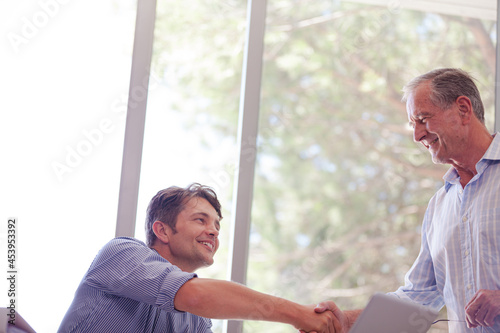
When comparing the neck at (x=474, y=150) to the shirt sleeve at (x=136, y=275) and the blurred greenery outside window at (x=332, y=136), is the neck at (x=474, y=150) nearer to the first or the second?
the shirt sleeve at (x=136, y=275)

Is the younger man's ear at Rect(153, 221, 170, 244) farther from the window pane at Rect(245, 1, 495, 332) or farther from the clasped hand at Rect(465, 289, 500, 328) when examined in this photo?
the window pane at Rect(245, 1, 495, 332)

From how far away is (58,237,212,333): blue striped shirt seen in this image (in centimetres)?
131

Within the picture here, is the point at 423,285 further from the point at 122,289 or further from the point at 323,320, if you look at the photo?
the point at 122,289

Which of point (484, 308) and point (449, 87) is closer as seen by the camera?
point (484, 308)

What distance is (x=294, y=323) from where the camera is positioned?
4.62ft

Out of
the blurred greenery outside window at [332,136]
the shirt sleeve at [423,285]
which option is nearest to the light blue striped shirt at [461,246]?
the shirt sleeve at [423,285]

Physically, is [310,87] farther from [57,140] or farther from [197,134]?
[57,140]

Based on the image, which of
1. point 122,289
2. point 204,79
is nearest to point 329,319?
point 122,289

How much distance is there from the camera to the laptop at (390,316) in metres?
1.14

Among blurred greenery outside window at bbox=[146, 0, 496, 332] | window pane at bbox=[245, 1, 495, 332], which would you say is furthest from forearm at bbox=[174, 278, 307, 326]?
window pane at bbox=[245, 1, 495, 332]

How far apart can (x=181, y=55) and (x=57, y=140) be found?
9.14ft

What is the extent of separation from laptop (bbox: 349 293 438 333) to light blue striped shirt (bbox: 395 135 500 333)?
0.48m

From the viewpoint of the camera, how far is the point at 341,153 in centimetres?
553

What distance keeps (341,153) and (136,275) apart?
4413mm
